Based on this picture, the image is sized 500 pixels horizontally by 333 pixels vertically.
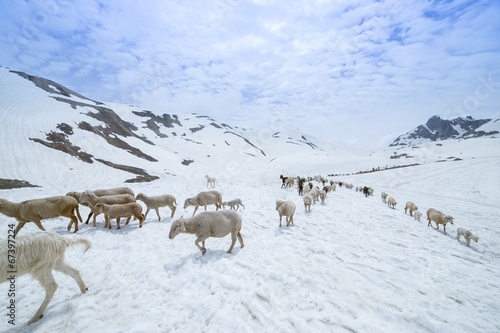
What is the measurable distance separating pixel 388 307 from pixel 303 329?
92.8 inches

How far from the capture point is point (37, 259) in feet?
16.7

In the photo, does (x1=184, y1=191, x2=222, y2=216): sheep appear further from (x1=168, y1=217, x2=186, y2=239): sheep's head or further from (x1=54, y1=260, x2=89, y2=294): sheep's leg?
(x1=54, y1=260, x2=89, y2=294): sheep's leg

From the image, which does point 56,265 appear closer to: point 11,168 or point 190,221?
point 190,221

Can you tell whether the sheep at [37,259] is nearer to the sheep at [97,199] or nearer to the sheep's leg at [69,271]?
the sheep's leg at [69,271]

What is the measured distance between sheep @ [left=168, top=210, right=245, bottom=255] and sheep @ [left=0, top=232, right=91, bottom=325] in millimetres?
3013

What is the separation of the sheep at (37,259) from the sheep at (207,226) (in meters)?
3.01

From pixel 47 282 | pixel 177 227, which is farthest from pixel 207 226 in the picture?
pixel 47 282

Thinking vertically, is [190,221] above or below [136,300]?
above

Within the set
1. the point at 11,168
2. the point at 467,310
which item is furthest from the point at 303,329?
the point at 11,168

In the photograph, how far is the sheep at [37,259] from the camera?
4715mm

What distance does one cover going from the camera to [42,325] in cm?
472

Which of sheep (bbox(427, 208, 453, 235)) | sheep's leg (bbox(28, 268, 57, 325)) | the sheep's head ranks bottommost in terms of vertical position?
sheep (bbox(427, 208, 453, 235))

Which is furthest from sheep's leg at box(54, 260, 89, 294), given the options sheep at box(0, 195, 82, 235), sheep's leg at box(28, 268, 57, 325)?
sheep at box(0, 195, 82, 235)

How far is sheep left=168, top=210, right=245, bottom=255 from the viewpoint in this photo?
25.8 ft
